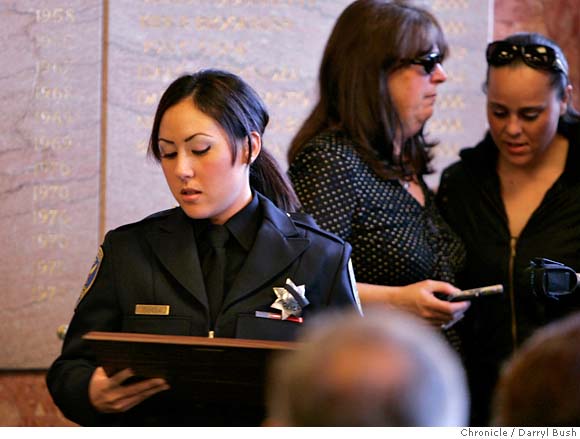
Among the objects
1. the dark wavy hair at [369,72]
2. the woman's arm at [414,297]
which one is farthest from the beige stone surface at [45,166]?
the woman's arm at [414,297]

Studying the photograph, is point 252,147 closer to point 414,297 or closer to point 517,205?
point 414,297

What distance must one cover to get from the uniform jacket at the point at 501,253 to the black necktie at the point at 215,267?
3.80 ft

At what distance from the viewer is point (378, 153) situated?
3119 mm

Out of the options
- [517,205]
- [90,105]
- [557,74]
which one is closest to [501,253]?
[517,205]

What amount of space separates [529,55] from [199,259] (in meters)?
1.45

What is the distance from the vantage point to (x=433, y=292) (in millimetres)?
2979

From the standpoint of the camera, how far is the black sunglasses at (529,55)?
3.26 metres

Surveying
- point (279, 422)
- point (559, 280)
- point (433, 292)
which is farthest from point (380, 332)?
point (433, 292)

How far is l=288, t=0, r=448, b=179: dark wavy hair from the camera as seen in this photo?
3.07 metres

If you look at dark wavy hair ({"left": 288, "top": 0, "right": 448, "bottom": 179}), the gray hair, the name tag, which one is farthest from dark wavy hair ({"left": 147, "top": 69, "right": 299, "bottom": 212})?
the gray hair

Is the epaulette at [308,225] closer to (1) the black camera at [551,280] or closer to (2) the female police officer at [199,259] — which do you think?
(2) the female police officer at [199,259]

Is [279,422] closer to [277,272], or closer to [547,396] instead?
[547,396]

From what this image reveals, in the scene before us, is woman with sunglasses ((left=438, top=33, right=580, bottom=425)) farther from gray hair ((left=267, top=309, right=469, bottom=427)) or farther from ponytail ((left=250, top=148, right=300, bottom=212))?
gray hair ((left=267, top=309, right=469, bottom=427))
